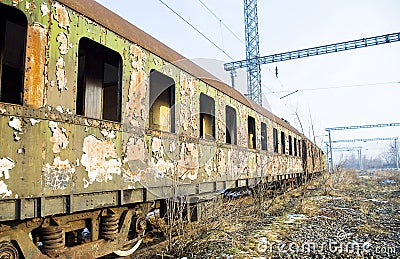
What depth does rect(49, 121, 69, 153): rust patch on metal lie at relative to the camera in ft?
10.6

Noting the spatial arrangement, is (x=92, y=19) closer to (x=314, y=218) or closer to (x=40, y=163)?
(x=40, y=163)

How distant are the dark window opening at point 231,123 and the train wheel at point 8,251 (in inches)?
218

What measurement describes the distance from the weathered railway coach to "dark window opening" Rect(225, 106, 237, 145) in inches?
30.1

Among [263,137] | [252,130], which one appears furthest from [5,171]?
[263,137]

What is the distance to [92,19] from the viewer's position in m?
3.83

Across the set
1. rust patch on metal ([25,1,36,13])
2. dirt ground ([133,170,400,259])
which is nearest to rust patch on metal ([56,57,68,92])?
rust patch on metal ([25,1,36,13])

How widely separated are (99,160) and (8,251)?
1250mm

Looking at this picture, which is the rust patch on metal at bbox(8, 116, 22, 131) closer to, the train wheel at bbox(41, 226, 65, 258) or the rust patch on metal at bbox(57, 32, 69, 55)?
the rust patch on metal at bbox(57, 32, 69, 55)

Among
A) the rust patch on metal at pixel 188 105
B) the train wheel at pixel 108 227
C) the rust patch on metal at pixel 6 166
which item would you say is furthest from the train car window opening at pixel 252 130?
the rust patch on metal at pixel 6 166

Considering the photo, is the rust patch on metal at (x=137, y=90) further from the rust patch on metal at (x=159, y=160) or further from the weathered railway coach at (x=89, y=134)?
the rust patch on metal at (x=159, y=160)

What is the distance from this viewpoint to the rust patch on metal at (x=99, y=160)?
3598mm

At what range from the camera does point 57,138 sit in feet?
10.7

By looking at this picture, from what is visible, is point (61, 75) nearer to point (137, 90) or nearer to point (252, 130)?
point (137, 90)

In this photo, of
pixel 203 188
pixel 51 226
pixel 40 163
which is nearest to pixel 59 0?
pixel 40 163
